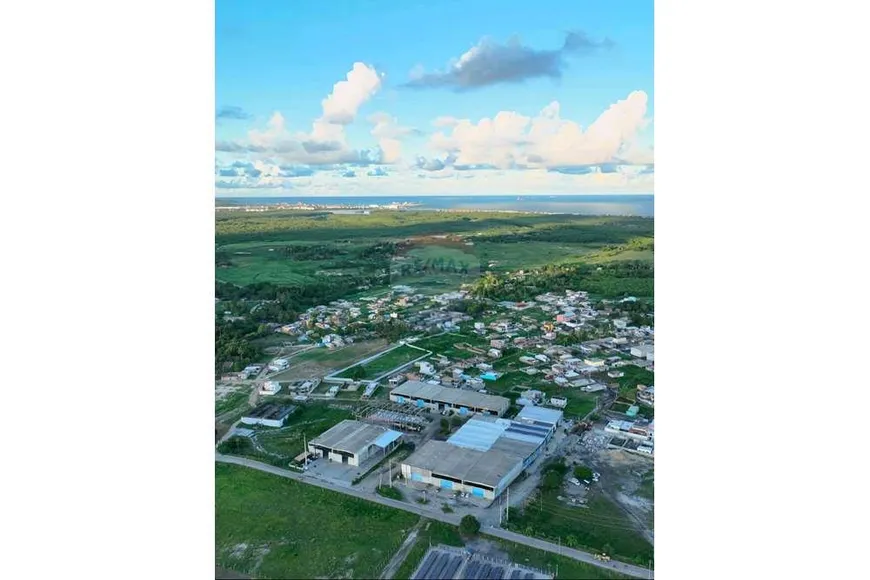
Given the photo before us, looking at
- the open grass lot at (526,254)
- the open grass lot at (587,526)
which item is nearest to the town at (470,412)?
the open grass lot at (587,526)

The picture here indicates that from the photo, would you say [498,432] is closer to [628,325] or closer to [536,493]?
[536,493]

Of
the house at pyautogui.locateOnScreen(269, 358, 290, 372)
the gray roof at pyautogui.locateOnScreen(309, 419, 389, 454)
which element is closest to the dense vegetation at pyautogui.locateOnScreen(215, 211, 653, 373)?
the house at pyautogui.locateOnScreen(269, 358, 290, 372)

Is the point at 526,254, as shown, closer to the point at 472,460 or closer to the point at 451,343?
the point at 451,343

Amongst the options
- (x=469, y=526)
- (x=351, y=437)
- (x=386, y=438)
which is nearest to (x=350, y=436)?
(x=351, y=437)

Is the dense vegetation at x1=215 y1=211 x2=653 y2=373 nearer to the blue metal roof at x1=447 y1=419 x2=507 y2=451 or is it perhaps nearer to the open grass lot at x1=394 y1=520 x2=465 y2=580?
the blue metal roof at x1=447 y1=419 x2=507 y2=451

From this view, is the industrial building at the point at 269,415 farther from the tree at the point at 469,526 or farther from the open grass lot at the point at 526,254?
the open grass lot at the point at 526,254
